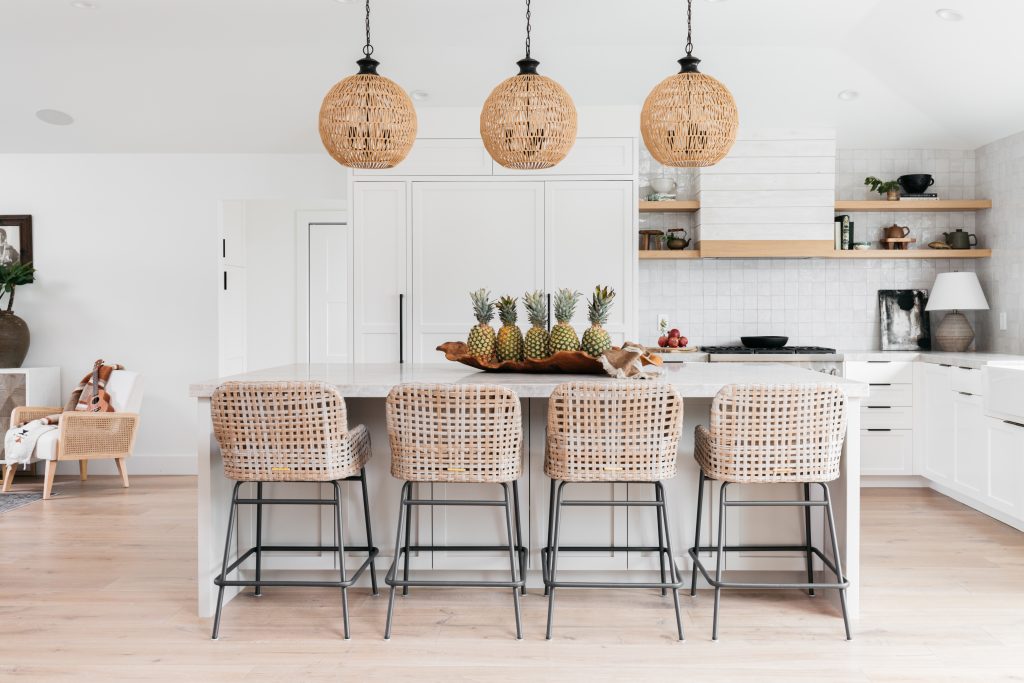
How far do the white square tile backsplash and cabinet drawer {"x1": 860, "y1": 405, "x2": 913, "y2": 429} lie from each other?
2.24 feet

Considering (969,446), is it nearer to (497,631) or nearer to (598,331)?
(598,331)

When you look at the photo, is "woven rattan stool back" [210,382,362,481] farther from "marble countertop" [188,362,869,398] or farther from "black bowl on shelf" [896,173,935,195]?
"black bowl on shelf" [896,173,935,195]

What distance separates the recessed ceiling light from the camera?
5.42 m

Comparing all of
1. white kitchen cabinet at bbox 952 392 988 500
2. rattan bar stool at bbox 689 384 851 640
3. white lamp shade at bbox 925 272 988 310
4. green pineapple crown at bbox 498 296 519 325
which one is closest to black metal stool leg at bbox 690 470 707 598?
rattan bar stool at bbox 689 384 851 640

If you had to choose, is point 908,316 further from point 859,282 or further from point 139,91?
point 139,91

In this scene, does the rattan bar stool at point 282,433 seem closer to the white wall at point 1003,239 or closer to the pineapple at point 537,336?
the pineapple at point 537,336

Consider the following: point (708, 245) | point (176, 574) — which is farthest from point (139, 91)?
point (708, 245)

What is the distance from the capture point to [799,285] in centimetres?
585

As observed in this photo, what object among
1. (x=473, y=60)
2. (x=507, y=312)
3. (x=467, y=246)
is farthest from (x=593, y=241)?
(x=507, y=312)

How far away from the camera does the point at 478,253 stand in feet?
17.1

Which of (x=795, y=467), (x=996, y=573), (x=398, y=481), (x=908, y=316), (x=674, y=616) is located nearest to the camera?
(x=795, y=467)

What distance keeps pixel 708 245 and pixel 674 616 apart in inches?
119

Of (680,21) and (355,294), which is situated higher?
(680,21)

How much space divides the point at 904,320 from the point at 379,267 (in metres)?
3.69
